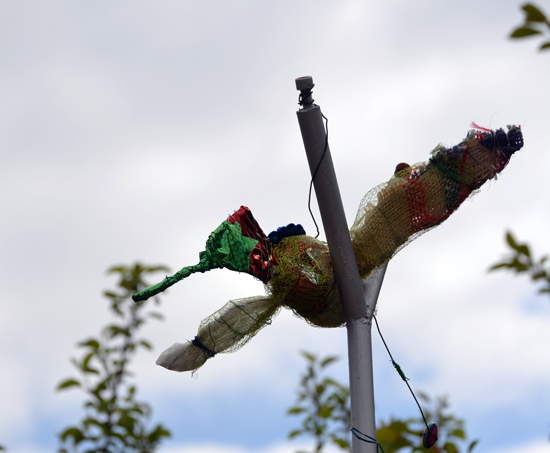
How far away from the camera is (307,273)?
254 cm

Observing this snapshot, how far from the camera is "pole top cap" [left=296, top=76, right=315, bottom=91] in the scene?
2420 mm

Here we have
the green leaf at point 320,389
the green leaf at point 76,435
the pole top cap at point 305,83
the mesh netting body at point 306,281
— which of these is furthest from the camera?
the green leaf at point 320,389

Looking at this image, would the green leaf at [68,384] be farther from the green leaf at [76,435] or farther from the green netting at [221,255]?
the green netting at [221,255]

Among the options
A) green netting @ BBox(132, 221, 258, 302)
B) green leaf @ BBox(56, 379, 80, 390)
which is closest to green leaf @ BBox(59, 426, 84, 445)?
green leaf @ BBox(56, 379, 80, 390)

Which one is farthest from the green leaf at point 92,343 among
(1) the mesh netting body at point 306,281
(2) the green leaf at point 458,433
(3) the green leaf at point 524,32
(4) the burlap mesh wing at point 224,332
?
(3) the green leaf at point 524,32

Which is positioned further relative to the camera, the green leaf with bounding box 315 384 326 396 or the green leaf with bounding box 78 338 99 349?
the green leaf with bounding box 315 384 326 396

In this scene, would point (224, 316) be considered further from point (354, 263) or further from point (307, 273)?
point (354, 263)

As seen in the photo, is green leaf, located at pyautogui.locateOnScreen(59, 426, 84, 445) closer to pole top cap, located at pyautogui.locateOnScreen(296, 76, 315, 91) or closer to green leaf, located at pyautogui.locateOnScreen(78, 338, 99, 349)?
green leaf, located at pyautogui.locateOnScreen(78, 338, 99, 349)

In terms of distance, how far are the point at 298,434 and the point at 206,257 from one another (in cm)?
123

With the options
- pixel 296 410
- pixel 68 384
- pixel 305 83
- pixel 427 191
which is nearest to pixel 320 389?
pixel 296 410

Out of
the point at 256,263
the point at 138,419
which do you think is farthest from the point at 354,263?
the point at 138,419

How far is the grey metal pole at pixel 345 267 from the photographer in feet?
8.07

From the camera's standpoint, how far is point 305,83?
2.42 meters

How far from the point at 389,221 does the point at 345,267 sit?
1.02 feet
